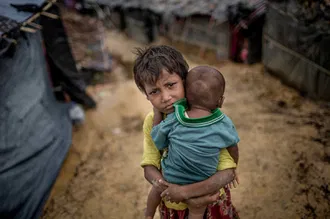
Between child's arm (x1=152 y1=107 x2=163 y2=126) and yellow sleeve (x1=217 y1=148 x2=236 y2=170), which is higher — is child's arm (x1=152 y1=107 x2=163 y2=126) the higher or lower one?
the higher one

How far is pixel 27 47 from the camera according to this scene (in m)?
4.24

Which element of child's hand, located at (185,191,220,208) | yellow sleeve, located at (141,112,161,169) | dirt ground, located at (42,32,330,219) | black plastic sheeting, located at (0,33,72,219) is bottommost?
dirt ground, located at (42,32,330,219)

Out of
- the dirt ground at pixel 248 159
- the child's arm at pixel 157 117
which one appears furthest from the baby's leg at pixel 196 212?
the dirt ground at pixel 248 159

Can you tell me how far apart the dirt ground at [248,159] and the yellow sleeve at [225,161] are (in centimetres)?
187

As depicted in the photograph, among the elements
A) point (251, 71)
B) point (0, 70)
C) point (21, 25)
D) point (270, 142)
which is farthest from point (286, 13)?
point (0, 70)

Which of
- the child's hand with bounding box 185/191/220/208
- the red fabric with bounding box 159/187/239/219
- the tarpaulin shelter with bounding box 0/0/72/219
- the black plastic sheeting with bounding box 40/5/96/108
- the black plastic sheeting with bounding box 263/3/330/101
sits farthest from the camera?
the black plastic sheeting with bounding box 40/5/96/108

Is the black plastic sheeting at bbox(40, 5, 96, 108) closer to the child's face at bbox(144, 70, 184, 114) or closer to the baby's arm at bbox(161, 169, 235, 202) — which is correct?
the child's face at bbox(144, 70, 184, 114)

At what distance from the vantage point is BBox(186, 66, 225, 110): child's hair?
1625mm

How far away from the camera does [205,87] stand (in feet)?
5.30

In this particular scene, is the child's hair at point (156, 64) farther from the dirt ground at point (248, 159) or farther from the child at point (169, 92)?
the dirt ground at point (248, 159)

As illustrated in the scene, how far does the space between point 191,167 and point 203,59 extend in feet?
22.7

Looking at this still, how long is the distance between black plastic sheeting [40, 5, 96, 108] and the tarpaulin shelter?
0.37 meters

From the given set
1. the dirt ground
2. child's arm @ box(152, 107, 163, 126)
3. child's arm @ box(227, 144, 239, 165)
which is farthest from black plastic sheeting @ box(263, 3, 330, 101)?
child's arm @ box(152, 107, 163, 126)

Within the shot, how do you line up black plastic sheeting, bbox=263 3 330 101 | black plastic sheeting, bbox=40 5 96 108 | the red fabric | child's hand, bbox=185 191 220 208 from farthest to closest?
black plastic sheeting, bbox=40 5 96 108
black plastic sheeting, bbox=263 3 330 101
the red fabric
child's hand, bbox=185 191 220 208
